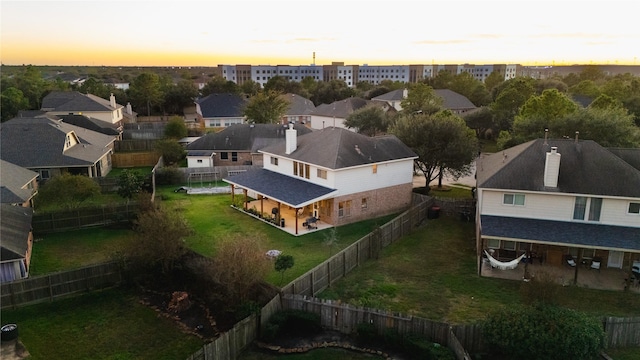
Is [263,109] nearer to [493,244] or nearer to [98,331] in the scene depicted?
[493,244]

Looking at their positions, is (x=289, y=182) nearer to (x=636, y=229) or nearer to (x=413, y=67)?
(x=636, y=229)

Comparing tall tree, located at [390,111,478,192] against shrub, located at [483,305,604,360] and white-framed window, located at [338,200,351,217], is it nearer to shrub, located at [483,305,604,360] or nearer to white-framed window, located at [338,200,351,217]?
white-framed window, located at [338,200,351,217]

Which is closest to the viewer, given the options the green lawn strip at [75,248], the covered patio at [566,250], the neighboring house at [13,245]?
the neighboring house at [13,245]

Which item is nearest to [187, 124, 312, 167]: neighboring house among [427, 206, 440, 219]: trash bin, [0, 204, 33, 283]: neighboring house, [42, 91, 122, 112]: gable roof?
[427, 206, 440, 219]: trash bin

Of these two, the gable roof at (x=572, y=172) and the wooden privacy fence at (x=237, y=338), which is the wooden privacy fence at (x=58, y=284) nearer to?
the wooden privacy fence at (x=237, y=338)

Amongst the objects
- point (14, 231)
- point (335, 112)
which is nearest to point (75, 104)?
point (335, 112)

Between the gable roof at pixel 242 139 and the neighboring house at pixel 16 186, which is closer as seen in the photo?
the neighboring house at pixel 16 186

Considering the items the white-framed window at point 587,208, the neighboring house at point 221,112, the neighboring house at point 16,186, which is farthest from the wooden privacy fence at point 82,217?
the neighboring house at point 221,112
